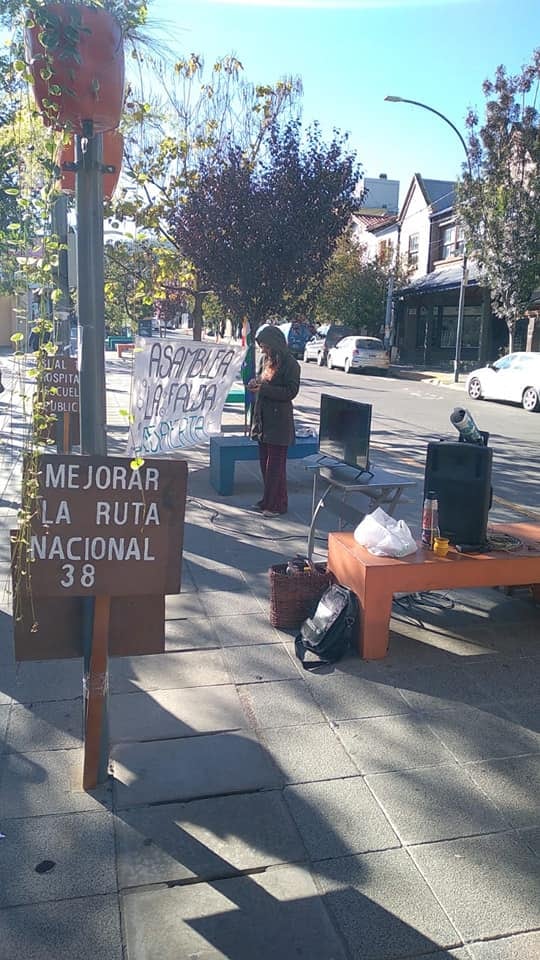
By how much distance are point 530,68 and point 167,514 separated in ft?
80.6

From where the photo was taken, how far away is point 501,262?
23.3 m

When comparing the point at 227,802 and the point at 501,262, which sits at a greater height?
the point at 501,262

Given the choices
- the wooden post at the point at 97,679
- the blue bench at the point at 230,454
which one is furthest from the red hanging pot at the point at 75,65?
the blue bench at the point at 230,454

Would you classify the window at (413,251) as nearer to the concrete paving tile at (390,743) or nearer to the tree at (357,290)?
the tree at (357,290)

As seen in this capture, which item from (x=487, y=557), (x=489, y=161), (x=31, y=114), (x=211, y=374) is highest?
(x=489, y=161)

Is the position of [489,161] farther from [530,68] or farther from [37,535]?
[37,535]

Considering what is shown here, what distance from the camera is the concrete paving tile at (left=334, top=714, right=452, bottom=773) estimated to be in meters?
3.41

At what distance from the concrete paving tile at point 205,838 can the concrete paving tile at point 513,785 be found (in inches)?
34.0

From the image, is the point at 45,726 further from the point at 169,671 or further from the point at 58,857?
the point at 58,857

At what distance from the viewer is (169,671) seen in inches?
168

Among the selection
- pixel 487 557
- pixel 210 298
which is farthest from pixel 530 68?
pixel 487 557

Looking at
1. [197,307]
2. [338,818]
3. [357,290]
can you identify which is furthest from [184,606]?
[357,290]

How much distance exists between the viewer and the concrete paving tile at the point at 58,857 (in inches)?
102

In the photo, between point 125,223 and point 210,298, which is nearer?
point 125,223
